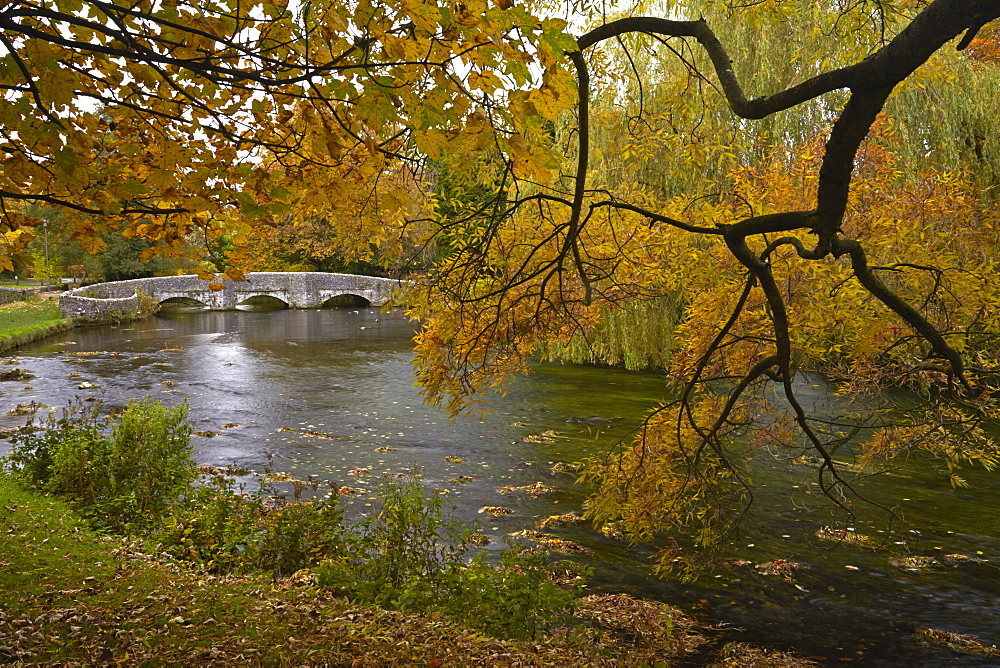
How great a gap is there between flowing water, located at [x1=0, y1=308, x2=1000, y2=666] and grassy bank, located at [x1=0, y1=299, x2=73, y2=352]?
698mm

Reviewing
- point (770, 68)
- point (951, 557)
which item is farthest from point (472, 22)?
point (770, 68)

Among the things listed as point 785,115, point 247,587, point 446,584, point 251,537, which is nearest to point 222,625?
point 247,587

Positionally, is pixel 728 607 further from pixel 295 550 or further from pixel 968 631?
pixel 295 550

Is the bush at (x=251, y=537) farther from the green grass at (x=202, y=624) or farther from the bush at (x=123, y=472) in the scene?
the bush at (x=123, y=472)

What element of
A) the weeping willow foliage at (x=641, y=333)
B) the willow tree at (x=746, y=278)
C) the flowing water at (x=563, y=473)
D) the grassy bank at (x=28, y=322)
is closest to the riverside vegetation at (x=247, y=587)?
the flowing water at (x=563, y=473)

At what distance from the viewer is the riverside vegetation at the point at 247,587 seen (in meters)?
4.06

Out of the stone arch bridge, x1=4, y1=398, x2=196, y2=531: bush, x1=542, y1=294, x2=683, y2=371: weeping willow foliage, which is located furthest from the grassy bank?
x1=542, y1=294, x2=683, y2=371: weeping willow foliage

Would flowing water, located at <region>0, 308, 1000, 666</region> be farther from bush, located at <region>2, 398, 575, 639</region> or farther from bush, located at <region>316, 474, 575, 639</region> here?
bush, located at <region>316, 474, 575, 639</region>

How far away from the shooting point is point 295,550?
19.4ft

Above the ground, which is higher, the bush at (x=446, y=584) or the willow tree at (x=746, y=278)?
the willow tree at (x=746, y=278)

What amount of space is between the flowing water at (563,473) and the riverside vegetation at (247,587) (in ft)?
2.75

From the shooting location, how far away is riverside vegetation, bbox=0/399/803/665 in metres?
4.06

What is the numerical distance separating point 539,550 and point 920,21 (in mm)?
5368

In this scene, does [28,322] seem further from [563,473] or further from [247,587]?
[247,587]
